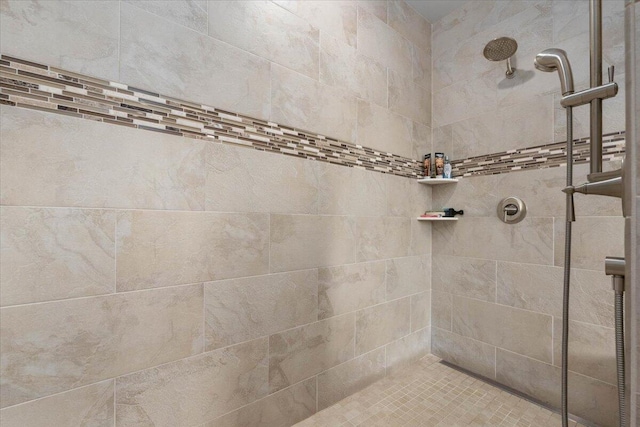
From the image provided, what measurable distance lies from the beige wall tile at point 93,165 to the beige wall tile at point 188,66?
6.8 inches

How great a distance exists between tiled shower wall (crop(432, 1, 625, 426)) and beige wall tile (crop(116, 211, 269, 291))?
127 cm

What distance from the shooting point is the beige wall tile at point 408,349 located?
5.34ft

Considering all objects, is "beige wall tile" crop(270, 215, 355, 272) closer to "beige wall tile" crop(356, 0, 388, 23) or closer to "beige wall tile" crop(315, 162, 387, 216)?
"beige wall tile" crop(315, 162, 387, 216)

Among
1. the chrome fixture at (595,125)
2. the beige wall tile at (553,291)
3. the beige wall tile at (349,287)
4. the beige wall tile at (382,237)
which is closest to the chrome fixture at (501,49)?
the chrome fixture at (595,125)

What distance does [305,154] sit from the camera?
1256 mm

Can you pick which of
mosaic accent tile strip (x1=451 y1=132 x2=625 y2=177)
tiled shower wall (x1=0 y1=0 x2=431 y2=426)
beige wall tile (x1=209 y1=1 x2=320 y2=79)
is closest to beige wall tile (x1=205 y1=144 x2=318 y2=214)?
tiled shower wall (x1=0 y1=0 x2=431 y2=426)

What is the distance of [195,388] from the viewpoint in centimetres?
96

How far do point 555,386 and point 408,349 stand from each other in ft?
2.28

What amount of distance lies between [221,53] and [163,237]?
0.68m

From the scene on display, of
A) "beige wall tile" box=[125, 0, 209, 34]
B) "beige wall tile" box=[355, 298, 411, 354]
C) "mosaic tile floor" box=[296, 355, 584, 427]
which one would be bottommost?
"mosaic tile floor" box=[296, 355, 584, 427]

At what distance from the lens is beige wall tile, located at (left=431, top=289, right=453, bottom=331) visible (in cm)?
179

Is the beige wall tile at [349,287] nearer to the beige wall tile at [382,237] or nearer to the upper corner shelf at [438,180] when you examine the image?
the beige wall tile at [382,237]

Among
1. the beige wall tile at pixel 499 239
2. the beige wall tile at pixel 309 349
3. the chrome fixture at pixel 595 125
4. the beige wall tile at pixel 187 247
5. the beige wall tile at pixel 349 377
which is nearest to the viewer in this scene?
the chrome fixture at pixel 595 125

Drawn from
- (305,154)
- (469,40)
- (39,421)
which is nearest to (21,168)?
(39,421)
